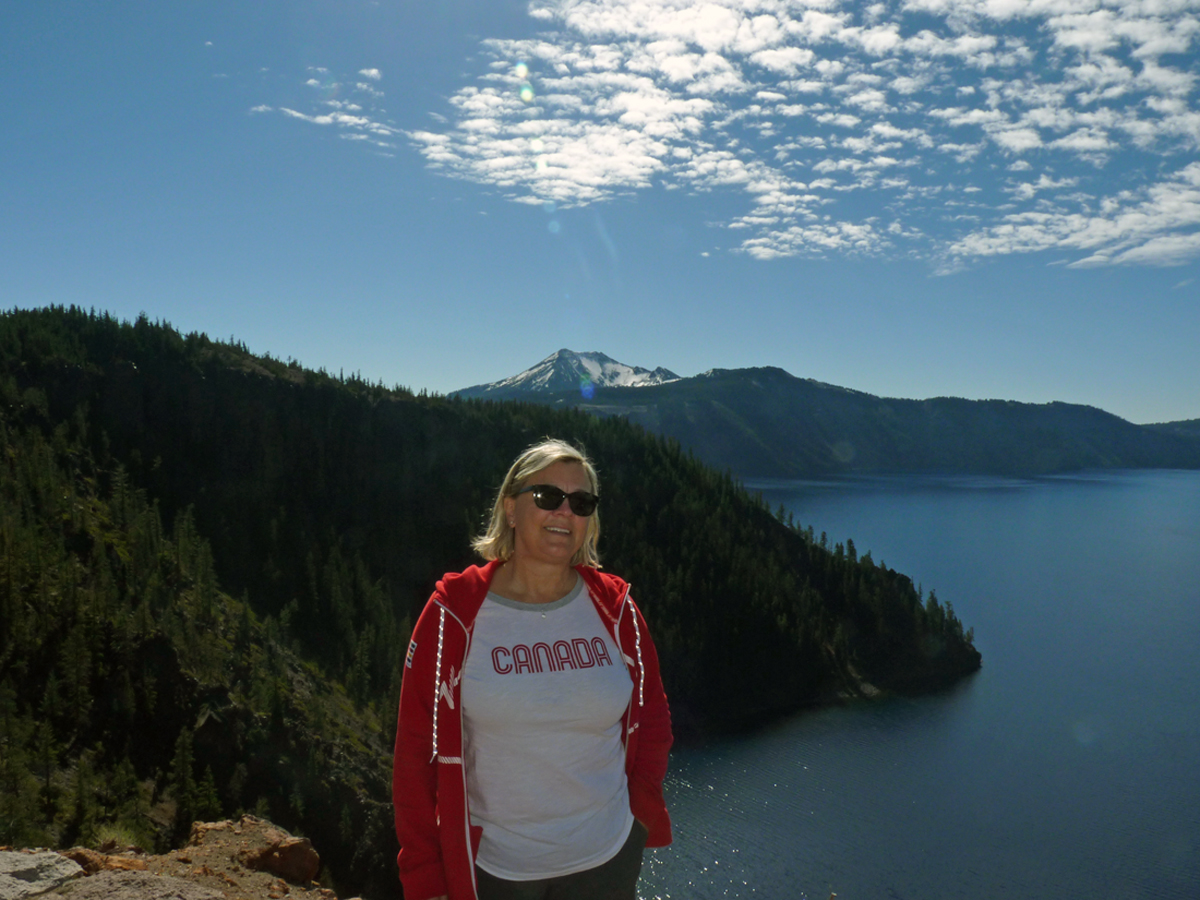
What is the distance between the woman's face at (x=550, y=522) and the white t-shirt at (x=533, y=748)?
0.34 metres

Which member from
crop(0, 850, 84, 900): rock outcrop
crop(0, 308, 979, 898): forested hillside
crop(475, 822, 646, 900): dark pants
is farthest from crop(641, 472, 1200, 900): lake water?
crop(475, 822, 646, 900): dark pants

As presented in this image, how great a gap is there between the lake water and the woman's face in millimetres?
34465

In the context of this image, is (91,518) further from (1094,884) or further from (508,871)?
(1094,884)

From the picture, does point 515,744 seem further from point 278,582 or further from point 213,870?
point 278,582

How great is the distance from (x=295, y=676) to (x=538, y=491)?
81.4ft

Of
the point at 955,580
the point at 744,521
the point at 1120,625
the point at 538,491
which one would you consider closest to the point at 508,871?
the point at 538,491

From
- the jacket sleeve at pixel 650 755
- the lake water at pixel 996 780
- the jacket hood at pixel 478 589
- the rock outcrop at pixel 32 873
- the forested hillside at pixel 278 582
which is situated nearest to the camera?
the jacket hood at pixel 478 589

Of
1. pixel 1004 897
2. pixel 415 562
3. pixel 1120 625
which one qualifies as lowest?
pixel 1004 897

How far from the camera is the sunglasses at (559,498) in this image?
3822 mm

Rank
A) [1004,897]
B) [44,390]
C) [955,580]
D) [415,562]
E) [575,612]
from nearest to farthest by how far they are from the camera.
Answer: [575,612] → [1004,897] → [44,390] → [415,562] → [955,580]

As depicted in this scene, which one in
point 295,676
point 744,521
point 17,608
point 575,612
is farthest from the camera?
point 744,521

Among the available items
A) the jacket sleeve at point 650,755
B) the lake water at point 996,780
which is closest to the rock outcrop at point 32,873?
the jacket sleeve at point 650,755

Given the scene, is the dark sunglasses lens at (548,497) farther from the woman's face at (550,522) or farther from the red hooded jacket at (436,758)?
the red hooded jacket at (436,758)

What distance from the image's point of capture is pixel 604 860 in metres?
3.53
